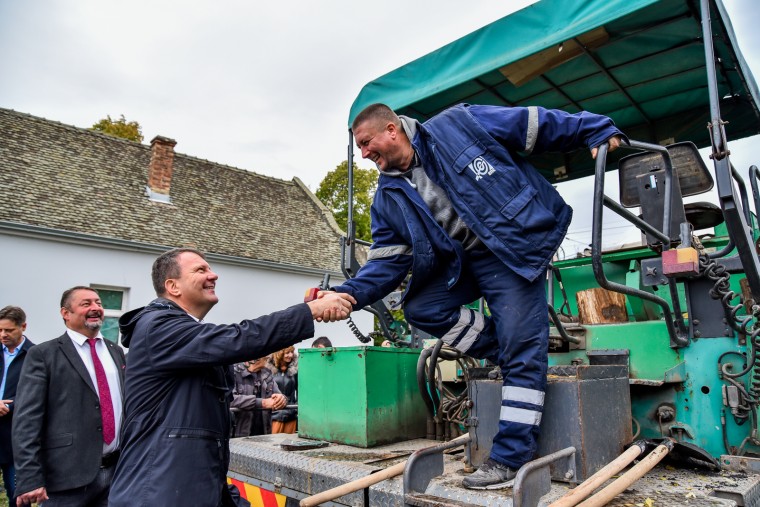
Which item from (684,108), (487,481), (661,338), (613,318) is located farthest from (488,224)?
(684,108)

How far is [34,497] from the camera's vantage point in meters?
3.08

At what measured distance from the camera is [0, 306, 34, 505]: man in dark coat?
A: 4.80 metres

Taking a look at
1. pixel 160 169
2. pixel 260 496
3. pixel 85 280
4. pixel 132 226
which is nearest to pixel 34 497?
pixel 260 496

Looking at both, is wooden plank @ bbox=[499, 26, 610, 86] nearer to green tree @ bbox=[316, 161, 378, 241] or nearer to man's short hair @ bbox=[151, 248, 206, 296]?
man's short hair @ bbox=[151, 248, 206, 296]

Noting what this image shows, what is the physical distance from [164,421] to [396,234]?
4.22ft

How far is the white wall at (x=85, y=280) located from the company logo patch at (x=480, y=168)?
12.9 m

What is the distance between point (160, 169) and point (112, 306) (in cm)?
466

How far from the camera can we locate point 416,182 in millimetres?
2592

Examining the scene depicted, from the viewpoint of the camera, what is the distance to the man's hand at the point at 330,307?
96.0 inches

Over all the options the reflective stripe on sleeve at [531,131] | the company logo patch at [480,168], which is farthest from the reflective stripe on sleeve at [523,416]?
the reflective stripe on sleeve at [531,131]

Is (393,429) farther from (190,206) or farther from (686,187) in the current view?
(190,206)

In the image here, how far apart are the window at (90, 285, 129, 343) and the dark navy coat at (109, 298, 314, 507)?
41.9ft

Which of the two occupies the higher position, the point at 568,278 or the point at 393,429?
the point at 568,278

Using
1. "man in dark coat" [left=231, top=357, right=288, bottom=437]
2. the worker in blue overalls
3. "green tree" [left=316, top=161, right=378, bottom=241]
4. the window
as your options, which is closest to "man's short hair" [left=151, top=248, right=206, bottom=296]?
the worker in blue overalls
